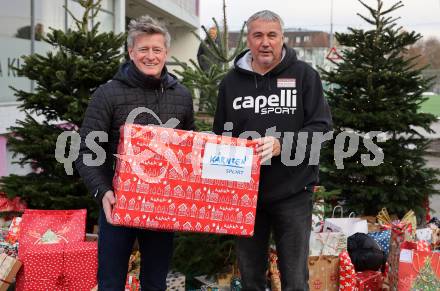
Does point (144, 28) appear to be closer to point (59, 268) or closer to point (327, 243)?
point (59, 268)

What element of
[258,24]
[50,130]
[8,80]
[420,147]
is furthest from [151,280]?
[8,80]

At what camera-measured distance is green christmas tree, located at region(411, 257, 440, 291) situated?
379 cm

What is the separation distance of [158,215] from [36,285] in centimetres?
166

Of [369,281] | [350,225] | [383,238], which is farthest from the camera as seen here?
[350,225]

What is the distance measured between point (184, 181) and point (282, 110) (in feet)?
2.22

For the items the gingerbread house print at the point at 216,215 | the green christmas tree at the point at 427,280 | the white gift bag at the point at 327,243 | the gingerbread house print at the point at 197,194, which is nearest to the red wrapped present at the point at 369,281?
Result: the white gift bag at the point at 327,243

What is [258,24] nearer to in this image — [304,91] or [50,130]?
[304,91]

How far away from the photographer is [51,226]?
13.6 ft

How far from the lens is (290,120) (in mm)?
2861

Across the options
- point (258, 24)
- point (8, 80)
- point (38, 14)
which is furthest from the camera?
point (38, 14)

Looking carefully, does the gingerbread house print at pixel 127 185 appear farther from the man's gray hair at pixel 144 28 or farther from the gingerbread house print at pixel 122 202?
the man's gray hair at pixel 144 28

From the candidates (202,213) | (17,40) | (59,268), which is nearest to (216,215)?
(202,213)

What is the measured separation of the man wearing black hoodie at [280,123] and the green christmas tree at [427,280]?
1.23 meters

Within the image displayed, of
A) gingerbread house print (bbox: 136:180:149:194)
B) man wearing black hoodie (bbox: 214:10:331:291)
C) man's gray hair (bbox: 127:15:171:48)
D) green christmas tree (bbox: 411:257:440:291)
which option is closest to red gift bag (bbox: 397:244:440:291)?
green christmas tree (bbox: 411:257:440:291)
